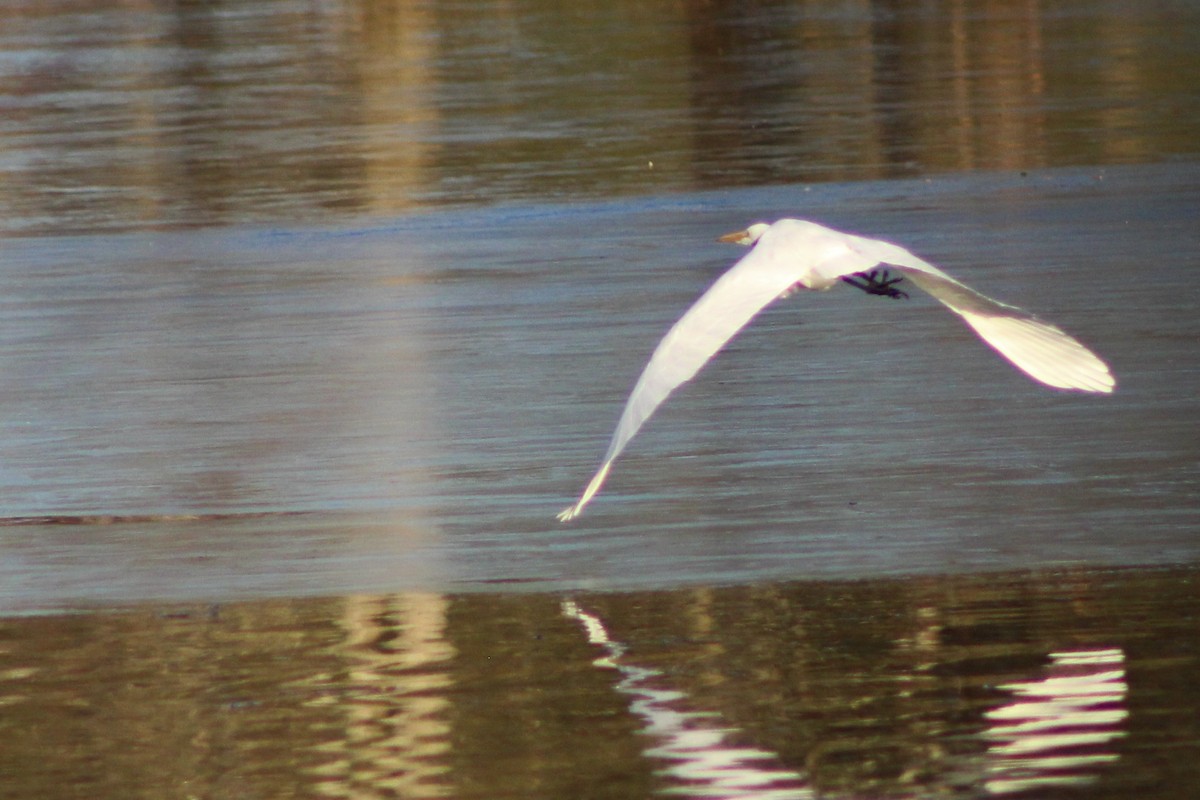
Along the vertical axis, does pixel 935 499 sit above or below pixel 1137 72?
below

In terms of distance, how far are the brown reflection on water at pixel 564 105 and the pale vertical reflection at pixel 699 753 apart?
34.2ft

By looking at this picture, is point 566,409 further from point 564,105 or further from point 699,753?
point 564,105

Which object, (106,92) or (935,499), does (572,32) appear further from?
(935,499)

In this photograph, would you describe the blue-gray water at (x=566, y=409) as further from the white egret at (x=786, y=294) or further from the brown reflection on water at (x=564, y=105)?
the brown reflection on water at (x=564, y=105)

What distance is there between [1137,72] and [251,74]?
10.5m

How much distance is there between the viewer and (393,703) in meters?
6.68

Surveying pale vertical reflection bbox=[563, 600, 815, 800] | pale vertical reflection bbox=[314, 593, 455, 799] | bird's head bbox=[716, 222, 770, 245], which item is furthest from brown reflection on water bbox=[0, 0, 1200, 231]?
pale vertical reflection bbox=[563, 600, 815, 800]

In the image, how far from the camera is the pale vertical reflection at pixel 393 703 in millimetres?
6082

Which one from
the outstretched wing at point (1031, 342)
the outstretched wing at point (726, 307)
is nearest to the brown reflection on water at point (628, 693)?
the outstretched wing at point (726, 307)

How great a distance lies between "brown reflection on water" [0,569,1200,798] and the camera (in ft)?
19.9

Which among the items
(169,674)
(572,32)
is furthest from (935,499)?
(572,32)

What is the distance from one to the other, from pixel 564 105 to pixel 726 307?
15357 millimetres

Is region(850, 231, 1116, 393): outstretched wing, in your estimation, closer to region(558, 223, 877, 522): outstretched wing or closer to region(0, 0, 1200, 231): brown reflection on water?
region(558, 223, 877, 522): outstretched wing

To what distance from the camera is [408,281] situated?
1395 centimetres
